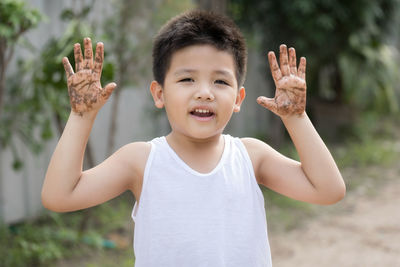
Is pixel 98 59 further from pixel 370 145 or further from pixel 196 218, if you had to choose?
pixel 370 145

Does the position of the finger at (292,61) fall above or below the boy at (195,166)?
above

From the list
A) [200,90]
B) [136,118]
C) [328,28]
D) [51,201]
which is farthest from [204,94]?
[328,28]

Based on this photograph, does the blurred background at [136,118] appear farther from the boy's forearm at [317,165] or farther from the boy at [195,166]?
the boy's forearm at [317,165]

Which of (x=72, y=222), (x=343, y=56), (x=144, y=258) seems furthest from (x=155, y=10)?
(x=343, y=56)

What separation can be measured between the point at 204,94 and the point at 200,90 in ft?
0.07

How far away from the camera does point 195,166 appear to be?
1545 mm

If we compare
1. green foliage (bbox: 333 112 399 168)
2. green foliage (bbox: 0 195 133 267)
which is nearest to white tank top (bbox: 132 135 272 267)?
green foliage (bbox: 0 195 133 267)

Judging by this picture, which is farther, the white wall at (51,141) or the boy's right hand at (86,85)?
the white wall at (51,141)

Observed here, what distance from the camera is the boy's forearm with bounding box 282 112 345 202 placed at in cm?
151

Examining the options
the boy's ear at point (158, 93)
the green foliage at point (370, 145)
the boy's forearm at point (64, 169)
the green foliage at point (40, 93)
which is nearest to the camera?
the boy's forearm at point (64, 169)

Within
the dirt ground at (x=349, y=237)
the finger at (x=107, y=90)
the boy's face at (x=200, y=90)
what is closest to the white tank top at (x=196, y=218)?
the boy's face at (x=200, y=90)

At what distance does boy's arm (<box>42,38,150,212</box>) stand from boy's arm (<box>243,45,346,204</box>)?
1.44ft

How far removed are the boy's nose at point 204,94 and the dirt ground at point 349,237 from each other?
2.39 m

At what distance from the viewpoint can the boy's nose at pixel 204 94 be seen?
1452 millimetres
